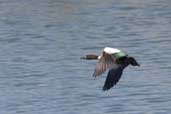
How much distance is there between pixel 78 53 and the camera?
20.7 meters

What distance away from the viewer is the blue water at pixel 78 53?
17.7 metres

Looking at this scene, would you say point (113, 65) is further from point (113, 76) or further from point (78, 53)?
point (78, 53)

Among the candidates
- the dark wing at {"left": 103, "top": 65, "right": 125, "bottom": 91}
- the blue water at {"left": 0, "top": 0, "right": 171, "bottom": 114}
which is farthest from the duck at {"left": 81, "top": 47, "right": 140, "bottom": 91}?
the blue water at {"left": 0, "top": 0, "right": 171, "bottom": 114}

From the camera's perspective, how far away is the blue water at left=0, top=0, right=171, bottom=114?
17672 mm

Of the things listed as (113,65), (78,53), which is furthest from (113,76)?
(78,53)

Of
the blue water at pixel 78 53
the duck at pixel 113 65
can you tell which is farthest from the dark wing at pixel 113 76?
the blue water at pixel 78 53

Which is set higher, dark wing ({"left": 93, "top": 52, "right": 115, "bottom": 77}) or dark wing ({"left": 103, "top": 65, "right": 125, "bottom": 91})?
dark wing ({"left": 93, "top": 52, "right": 115, "bottom": 77})

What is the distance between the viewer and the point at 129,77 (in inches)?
746

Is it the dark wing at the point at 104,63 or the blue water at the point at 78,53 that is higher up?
the dark wing at the point at 104,63

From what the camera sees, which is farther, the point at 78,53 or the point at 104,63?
the point at 78,53

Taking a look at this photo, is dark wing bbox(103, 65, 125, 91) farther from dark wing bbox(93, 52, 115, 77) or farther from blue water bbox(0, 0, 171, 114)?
blue water bbox(0, 0, 171, 114)

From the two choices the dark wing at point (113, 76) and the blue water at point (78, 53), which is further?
the blue water at point (78, 53)

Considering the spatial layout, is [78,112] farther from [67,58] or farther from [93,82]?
[67,58]

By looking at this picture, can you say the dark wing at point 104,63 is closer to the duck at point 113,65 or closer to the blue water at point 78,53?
the duck at point 113,65
